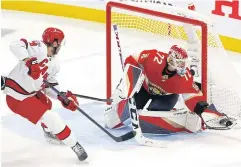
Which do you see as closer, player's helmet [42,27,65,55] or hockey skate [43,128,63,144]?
player's helmet [42,27,65,55]

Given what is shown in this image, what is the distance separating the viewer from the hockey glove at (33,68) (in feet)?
12.1

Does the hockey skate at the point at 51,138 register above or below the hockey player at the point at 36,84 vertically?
below

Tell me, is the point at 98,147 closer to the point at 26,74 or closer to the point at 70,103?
the point at 70,103

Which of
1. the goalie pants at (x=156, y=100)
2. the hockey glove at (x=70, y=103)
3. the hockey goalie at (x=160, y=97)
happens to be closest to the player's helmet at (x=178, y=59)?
the hockey goalie at (x=160, y=97)

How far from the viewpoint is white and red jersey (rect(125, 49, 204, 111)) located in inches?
159

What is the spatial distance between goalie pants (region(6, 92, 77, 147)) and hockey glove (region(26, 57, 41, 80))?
0.44 ft

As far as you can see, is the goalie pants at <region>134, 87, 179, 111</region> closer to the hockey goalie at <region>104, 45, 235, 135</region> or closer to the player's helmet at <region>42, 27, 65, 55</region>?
the hockey goalie at <region>104, 45, 235, 135</region>

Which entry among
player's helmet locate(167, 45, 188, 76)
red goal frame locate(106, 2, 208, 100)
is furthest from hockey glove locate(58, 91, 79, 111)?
red goal frame locate(106, 2, 208, 100)

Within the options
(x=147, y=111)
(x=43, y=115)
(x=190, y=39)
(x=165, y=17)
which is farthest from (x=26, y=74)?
(x=190, y=39)

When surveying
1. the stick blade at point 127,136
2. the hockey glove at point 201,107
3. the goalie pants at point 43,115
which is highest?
the goalie pants at point 43,115

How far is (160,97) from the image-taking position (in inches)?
164

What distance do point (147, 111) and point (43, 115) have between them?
0.64 meters

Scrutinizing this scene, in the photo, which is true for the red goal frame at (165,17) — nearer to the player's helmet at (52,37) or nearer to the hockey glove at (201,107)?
the hockey glove at (201,107)

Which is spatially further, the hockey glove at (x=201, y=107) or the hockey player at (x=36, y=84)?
the hockey glove at (x=201, y=107)
